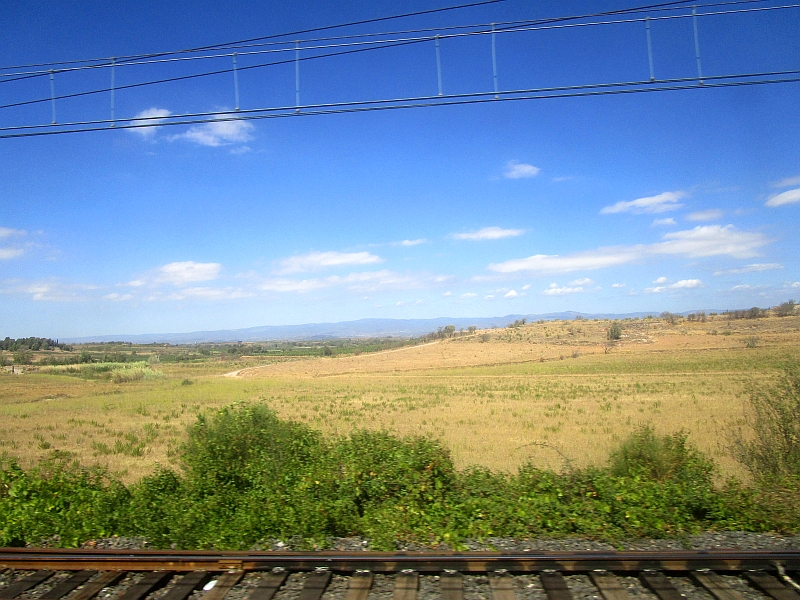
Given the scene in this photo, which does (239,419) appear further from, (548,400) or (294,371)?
(294,371)

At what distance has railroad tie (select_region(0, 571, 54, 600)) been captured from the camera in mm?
5582

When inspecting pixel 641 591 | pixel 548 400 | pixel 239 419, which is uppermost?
pixel 239 419

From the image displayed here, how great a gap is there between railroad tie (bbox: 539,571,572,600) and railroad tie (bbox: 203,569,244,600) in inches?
138

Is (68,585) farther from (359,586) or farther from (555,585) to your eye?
(555,585)

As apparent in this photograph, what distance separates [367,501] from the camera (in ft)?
27.6

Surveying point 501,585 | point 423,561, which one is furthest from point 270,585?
point 501,585

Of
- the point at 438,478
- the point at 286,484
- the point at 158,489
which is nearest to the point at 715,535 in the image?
the point at 438,478

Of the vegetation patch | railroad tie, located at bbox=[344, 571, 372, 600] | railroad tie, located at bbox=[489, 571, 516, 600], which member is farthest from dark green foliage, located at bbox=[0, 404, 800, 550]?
railroad tie, located at bbox=[489, 571, 516, 600]

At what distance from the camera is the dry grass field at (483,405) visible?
18.1m

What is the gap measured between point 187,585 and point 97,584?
108 centimetres

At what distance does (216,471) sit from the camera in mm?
9836

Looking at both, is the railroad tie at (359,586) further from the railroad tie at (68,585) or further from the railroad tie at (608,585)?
the railroad tie at (68,585)

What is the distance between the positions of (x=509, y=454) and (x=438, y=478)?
8.31 meters

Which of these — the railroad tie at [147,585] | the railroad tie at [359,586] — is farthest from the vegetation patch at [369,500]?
the railroad tie at [147,585]
